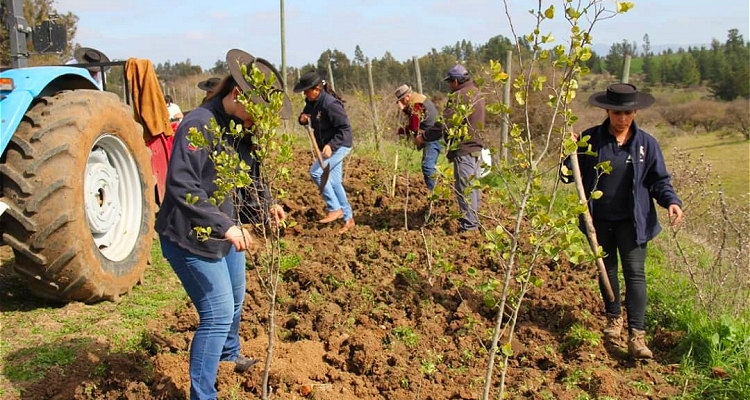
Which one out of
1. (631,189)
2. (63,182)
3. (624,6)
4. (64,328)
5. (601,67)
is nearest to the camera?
(624,6)

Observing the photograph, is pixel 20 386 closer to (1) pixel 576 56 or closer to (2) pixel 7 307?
(2) pixel 7 307

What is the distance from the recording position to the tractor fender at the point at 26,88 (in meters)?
3.59

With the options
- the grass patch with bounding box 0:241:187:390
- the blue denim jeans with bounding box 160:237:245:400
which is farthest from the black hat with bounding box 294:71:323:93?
the blue denim jeans with bounding box 160:237:245:400

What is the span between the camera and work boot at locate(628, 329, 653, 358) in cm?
385

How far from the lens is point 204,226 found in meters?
2.71

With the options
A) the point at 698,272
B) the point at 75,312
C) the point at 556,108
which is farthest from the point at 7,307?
the point at 698,272

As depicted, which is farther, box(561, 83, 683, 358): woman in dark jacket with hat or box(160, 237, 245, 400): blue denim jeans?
box(561, 83, 683, 358): woman in dark jacket with hat

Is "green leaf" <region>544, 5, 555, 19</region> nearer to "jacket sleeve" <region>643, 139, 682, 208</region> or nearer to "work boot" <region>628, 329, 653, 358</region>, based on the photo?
"jacket sleeve" <region>643, 139, 682, 208</region>

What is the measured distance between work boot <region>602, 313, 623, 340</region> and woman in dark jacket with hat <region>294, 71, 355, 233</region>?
2986 mm

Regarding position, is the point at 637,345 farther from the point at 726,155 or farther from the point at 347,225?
the point at 726,155

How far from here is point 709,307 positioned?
4.20m

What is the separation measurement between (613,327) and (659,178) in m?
1.06

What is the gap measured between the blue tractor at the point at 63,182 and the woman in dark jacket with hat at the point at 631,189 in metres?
3.27

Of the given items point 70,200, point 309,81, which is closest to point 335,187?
point 309,81
